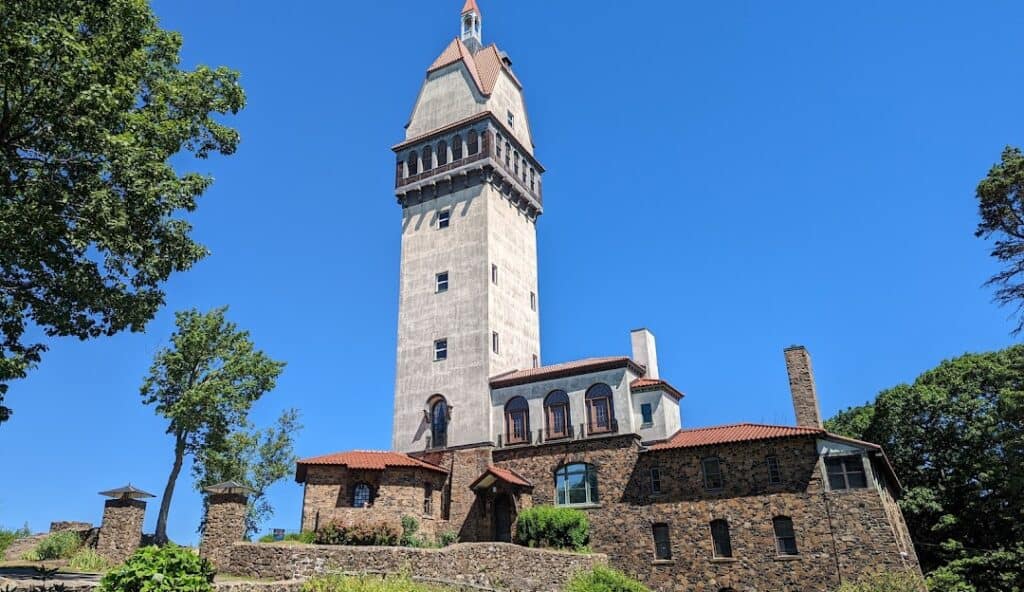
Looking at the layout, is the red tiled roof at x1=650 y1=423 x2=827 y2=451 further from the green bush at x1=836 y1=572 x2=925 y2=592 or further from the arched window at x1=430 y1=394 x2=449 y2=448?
the arched window at x1=430 y1=394 x2=449 y2=448

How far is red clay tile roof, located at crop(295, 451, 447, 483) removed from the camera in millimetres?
33594

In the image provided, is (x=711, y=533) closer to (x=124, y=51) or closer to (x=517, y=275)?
(x=517, y=275)

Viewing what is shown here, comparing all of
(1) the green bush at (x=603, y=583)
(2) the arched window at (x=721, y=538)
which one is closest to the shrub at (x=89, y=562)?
(1) the green bush at (x=603, y=583)

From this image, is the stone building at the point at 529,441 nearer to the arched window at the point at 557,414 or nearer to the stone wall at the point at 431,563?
the arched window at the point at 557,414

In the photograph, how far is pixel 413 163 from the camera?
149ft

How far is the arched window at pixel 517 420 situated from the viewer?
122 ft

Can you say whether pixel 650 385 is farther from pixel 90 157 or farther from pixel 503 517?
pixel 90 157

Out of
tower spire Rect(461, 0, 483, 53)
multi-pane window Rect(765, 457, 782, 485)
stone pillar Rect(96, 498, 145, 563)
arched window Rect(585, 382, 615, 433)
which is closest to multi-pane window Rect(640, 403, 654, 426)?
arched window Rect(585, 382, 615, 433)

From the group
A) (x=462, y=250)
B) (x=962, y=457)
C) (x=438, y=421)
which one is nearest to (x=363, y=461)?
(x=438, y=421)

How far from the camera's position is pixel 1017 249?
27.0 m

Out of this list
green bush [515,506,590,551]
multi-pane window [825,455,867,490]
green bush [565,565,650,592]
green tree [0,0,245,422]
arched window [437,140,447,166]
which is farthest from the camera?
arched window [437,140,447,166]

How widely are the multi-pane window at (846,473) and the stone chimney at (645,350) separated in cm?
1029

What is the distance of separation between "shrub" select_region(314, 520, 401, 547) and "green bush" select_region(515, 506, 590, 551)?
663cm

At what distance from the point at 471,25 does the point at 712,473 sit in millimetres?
36292
